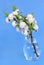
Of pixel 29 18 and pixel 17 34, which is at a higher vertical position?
pixel 17 34

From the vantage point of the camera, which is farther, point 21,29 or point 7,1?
point 7,1

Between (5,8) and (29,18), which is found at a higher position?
(5,8)

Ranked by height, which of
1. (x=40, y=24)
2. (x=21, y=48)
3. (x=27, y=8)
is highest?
(x=27, y=8)

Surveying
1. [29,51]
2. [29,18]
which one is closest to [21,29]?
[29,18]

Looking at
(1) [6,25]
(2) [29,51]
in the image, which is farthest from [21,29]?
(1) [6,25]

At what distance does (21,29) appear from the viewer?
4.42ft

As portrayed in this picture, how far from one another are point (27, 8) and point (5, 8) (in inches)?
7.0

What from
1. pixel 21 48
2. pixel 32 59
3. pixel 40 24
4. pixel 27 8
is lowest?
pixel 32 59

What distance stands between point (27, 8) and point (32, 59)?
417 millimetres

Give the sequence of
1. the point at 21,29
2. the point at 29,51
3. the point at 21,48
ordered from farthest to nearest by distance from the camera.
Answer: the point at 21,48 < the point at 29,51 < the point at 21,29

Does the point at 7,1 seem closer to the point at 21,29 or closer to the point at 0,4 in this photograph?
the point at 0,4

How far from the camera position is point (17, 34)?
66.3 inches

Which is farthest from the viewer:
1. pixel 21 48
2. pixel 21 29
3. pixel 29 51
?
pixel 21 48

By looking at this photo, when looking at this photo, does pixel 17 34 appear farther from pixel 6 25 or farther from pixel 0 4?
pixel 0 4
